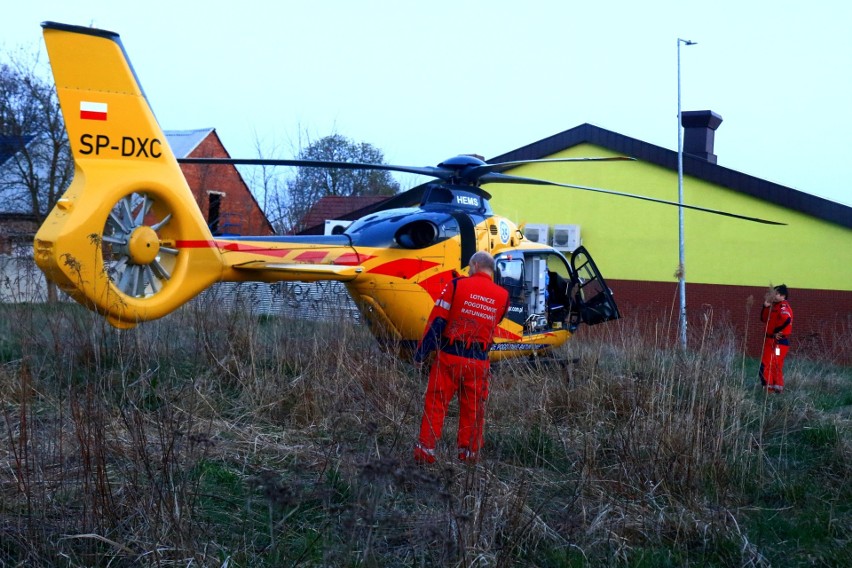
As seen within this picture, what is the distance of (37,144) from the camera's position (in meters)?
25.0

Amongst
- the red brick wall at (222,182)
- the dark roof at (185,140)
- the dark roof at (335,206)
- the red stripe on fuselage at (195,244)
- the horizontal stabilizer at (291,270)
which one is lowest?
the horizontal stabilizer at (291,270)

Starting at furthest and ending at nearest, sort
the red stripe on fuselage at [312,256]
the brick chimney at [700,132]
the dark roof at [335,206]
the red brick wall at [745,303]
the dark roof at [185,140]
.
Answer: the dark roof at [185,140] → the dark roof at [335,206] → the brick chimney at [700,132] → the red brick wall at [745,303] → the red stripe on fuselage at [312,256]

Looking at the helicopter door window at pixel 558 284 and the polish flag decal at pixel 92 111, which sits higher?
the polish flag decal at pixel 92 111

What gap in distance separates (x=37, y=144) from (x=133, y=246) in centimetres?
1905

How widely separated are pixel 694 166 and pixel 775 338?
11.4 meters

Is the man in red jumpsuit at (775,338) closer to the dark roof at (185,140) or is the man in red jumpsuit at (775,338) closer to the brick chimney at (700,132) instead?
the brick chimney at (700,132)

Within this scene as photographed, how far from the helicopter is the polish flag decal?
0.03ft

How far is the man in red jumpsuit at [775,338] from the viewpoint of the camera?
12.1m

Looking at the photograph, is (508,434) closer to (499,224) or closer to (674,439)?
(674,439)

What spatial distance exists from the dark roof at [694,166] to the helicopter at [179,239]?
1284 centimetres

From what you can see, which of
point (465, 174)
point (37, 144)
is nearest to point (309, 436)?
point (465, 174)

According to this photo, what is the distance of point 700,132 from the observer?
2611 centimetres

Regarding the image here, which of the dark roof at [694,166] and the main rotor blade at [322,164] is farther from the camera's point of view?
the dark roof at [694,166]

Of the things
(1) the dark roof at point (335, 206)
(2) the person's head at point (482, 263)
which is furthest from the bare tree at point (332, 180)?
(2) the person's head at point (482, 263)
